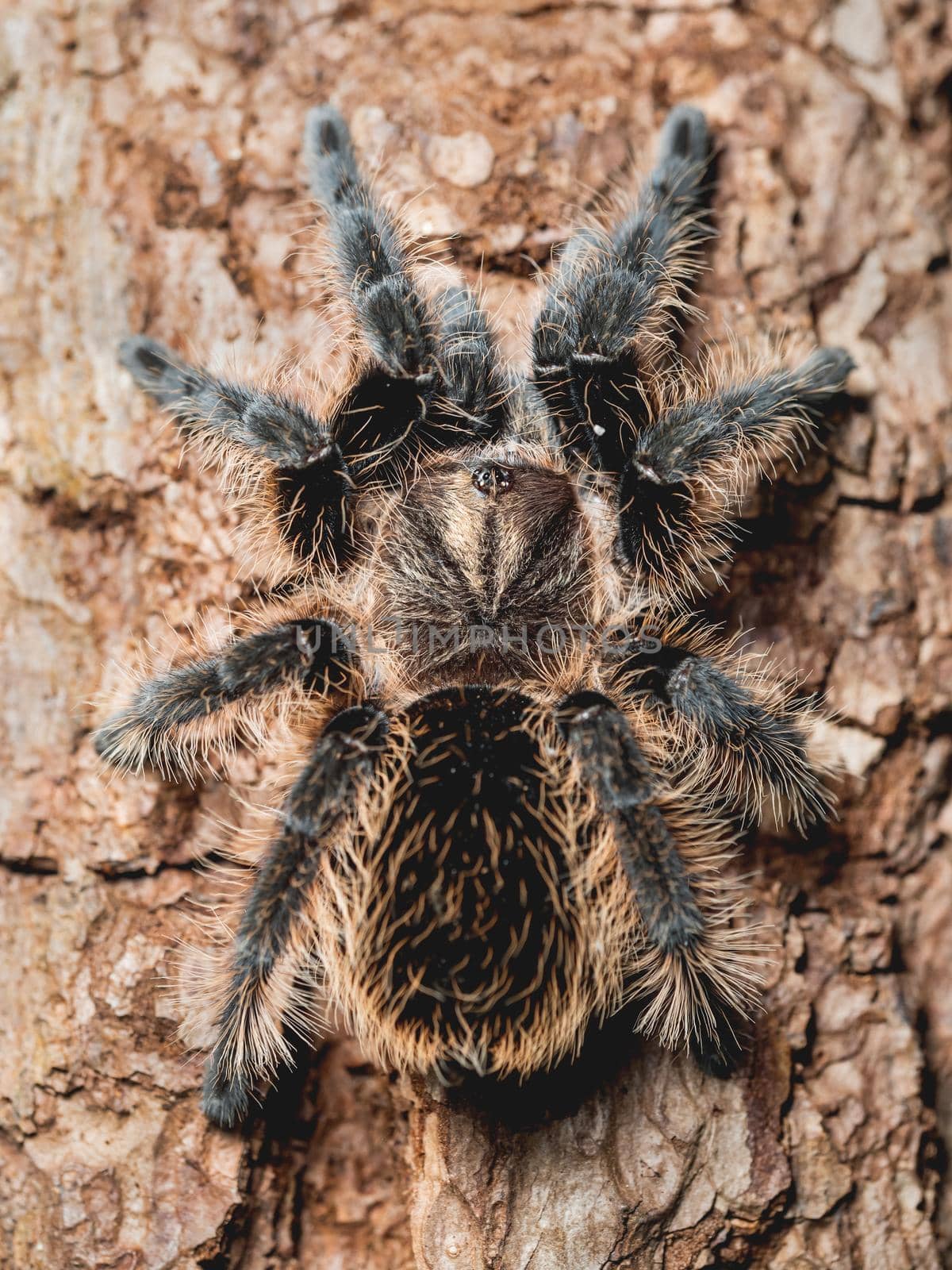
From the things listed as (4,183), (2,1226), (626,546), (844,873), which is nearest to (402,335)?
(626,546)

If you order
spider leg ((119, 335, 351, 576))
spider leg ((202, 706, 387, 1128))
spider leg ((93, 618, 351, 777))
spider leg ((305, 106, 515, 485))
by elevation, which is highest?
spider leg ((305, 106, 515, 485))

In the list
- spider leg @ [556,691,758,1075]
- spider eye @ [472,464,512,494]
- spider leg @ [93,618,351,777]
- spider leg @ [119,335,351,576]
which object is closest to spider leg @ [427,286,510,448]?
spider eye @ [472,464,512,494]

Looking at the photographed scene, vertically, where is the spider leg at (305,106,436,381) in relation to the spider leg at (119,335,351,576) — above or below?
above

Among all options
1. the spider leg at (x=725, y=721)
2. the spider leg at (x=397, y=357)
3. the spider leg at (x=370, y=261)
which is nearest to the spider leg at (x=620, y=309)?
the spider leg at (x=397, y=357)

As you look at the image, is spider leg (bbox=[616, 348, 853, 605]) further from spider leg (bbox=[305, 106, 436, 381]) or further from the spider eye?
spider leg (bbox=[305, 106, 436, 381])

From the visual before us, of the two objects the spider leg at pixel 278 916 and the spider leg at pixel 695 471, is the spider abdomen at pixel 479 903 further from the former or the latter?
the spider leg at pixel 695 471

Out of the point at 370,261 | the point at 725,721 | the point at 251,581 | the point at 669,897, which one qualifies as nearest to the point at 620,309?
the point at 370,261
